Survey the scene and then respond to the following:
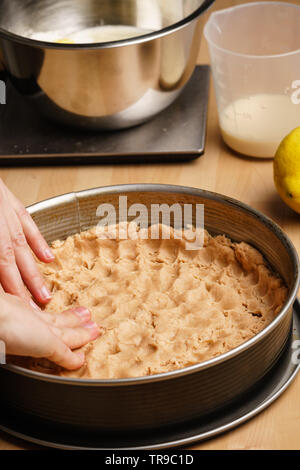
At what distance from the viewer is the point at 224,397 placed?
2.60 feet

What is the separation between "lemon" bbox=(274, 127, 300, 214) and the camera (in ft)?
3.51

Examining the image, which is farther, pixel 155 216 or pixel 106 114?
pixel 106 114

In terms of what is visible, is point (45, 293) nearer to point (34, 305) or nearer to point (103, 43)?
point (34, 305)

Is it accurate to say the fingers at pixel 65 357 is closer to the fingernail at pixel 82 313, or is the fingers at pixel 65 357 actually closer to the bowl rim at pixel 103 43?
the fingernail at pixel 82 313

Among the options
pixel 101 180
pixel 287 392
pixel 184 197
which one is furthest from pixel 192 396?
pixel 101 180

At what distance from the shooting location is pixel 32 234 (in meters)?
1.00

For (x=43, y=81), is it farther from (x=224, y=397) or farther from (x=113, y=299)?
(x=224, y=397)

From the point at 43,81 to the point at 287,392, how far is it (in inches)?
28.0

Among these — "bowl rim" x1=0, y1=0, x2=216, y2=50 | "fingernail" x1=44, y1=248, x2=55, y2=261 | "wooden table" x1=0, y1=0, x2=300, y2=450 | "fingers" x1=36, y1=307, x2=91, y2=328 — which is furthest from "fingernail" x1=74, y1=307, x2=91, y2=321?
"bowl rim" x1=0, y1=0, x2=216, y2=50

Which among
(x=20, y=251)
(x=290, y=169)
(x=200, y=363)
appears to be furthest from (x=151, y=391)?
(x=290, y=169)

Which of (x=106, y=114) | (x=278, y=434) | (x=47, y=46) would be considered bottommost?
(x=278, y=434)

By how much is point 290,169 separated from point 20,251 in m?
0.44

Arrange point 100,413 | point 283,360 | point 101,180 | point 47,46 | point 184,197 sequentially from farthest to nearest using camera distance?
point 101,180 < point 47,46 < point 184,197 < point 283,360 < point 100,413

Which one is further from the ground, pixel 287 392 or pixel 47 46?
pixel 47 46
